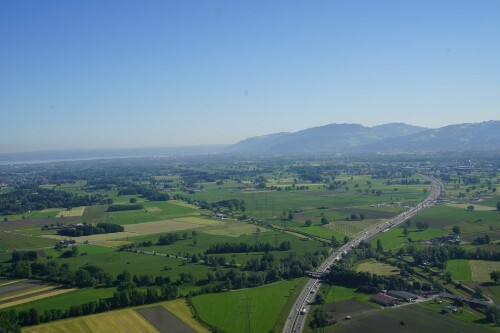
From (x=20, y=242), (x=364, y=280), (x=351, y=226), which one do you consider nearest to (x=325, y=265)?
(x=364, y=280)

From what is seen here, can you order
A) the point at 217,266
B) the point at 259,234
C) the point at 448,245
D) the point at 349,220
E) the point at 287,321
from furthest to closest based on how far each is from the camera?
the point at 349,220
the point at 259,234
the point at 448,245
the point at 217,266
the point at 287,321

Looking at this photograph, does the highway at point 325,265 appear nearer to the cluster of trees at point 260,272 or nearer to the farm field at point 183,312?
the cluster of trees at point 260,272

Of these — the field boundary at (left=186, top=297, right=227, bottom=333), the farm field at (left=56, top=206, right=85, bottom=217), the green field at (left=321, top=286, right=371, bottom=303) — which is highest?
the farm field at (left=56, top=206, right=85, bottom=217)

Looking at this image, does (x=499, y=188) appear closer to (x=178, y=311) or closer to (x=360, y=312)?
(x=360, y=312)

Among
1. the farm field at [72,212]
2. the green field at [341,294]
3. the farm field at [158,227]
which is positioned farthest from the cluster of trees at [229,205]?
the green field at [341,294]

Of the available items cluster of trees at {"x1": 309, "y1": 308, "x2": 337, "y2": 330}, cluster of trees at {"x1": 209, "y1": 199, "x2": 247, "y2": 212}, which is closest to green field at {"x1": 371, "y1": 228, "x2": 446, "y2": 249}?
cluster of trees at {"x1": 309, "y1": 308, "x2": 337, "y2": 330}

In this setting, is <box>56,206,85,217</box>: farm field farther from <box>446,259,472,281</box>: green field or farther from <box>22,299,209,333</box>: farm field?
<box>446,259,472,281</box>: green field

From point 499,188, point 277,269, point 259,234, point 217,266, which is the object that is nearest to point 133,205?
point 259,234
